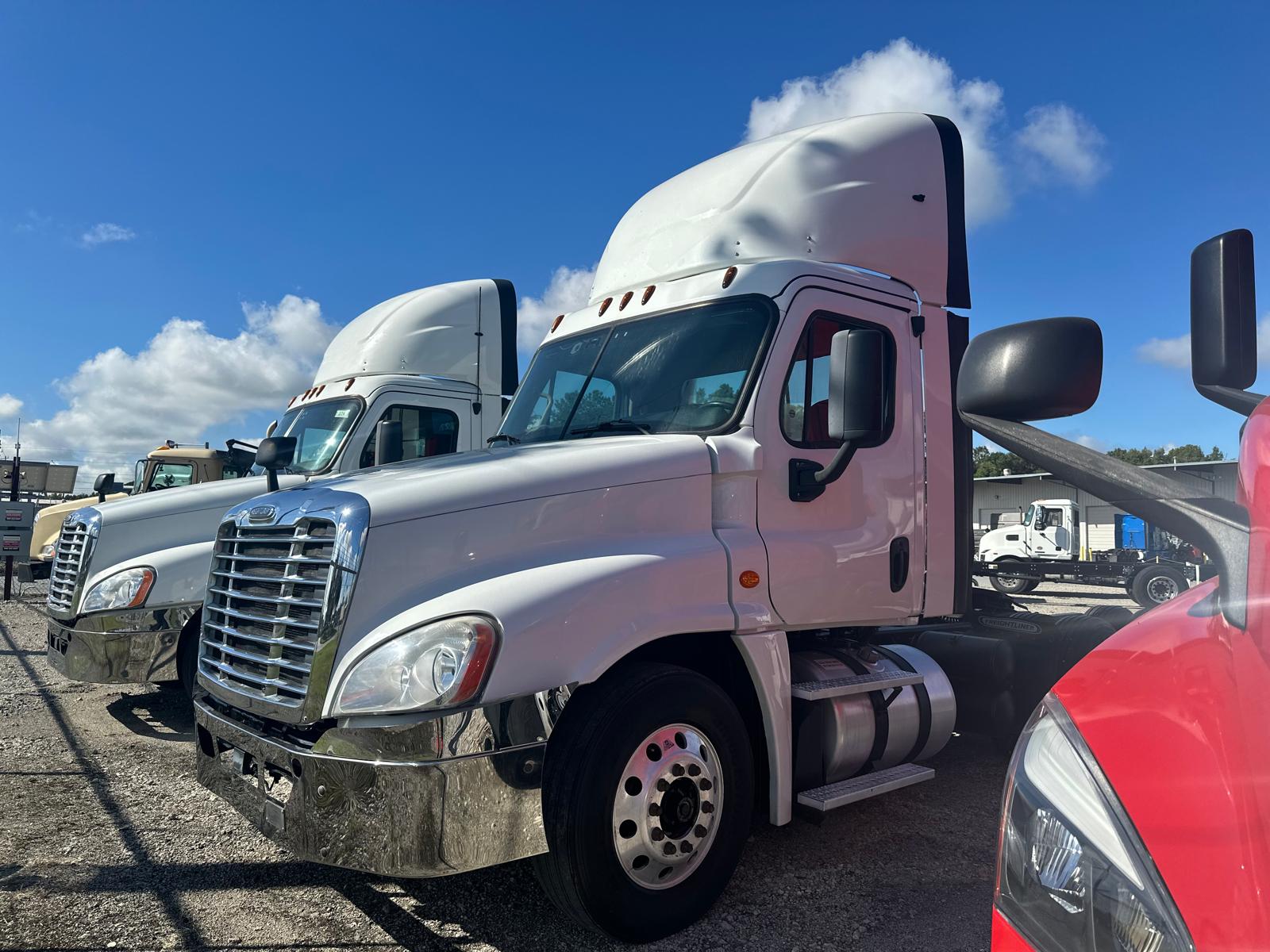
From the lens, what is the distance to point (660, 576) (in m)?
3.36

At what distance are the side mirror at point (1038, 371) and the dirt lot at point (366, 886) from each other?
241 cm

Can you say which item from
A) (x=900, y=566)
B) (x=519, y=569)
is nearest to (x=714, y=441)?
(x=519, y=569)

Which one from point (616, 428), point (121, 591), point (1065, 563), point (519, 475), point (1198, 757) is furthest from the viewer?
point (1065, 563)

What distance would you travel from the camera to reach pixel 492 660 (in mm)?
2873

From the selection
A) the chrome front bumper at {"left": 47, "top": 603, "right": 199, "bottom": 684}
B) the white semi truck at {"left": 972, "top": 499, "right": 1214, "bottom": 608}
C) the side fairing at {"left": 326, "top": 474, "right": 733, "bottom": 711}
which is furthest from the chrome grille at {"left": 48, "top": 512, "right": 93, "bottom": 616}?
the white semi truck at {"left": 972, "top": 499, "right": 1214, "bottom": 608}

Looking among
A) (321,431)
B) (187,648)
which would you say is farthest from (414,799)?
(321,431)

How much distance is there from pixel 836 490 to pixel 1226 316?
7.87 feet

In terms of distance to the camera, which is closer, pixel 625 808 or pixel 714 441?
pixel 625 808

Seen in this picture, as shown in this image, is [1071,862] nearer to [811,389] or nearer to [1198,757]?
[1198,757]

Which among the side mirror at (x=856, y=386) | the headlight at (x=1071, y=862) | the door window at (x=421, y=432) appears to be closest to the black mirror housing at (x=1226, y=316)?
the headlight at (x=1071, y=862)

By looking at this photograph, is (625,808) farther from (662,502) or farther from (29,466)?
(29,466)

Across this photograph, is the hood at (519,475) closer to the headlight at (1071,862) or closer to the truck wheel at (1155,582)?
the headlight at (1071,862)

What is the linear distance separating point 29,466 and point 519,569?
3224 cm

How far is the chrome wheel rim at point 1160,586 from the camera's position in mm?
18156
